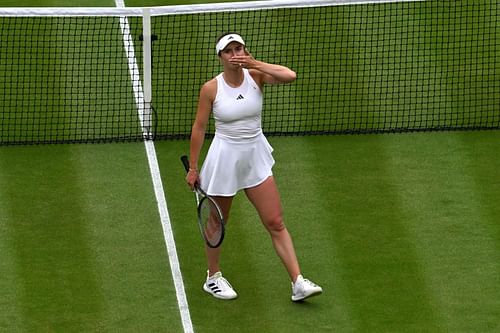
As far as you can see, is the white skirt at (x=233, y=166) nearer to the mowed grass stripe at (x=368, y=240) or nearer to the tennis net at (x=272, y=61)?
the mowed grass stripe at (x=368, y=240)

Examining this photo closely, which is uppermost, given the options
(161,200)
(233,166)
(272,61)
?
(233,166)

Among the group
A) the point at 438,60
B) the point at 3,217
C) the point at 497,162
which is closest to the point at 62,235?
the point at 3,217

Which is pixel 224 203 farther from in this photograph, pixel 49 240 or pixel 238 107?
pixel 49 240

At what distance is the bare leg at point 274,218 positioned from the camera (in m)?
14.2

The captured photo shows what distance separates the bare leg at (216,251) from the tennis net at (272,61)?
3815 mm

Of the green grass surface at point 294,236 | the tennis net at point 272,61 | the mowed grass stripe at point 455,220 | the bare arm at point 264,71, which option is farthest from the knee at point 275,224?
the tennis net at point 272,61

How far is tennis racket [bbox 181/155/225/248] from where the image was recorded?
1406cm

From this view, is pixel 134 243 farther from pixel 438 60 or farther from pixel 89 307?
pixel 438 60

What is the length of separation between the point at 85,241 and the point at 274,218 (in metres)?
2.35

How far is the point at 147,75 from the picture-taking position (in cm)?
1812

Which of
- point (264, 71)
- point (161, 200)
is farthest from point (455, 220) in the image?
point (264, 71)

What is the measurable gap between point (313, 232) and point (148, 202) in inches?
74.1

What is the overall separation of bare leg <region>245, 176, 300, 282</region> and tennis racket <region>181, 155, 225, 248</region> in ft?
1.24

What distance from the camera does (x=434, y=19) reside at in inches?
824
